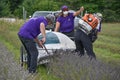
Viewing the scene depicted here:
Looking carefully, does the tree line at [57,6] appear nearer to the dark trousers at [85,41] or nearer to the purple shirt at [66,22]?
the purple shirt at [66,22]

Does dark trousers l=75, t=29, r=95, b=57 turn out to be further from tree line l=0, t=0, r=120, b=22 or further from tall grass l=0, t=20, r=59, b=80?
tree line l=0, t=0, r=120, b=22

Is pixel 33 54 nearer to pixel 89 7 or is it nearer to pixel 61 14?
pixel 61 14

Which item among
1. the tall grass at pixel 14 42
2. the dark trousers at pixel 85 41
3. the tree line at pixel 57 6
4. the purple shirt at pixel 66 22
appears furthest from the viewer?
the tree line at pixel 57 6

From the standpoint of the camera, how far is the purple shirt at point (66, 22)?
11.8 metres

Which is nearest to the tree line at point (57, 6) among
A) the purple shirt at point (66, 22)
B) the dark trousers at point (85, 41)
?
the purple shirt at point (66, 22)

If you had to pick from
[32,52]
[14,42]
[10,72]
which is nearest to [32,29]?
[32,52]

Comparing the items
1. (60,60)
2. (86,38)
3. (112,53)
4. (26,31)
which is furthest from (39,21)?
(112,53)

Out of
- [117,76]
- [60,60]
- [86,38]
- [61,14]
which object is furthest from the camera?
[61,14]

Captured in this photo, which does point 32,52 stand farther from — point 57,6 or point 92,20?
point 57,6

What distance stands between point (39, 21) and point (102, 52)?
684 cm

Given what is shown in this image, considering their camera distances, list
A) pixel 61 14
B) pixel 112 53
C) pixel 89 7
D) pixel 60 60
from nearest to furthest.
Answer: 1. pixel 60 60
2. pixel 61 14
3. pixel 112 53
4. pixel 89 7

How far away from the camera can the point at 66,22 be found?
1178cm

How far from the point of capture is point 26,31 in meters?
9.70

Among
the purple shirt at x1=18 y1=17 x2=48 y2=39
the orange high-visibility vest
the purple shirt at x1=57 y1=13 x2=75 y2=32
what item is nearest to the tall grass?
the purple shirt at x1=18 y1=17 x2=48 y2=39
